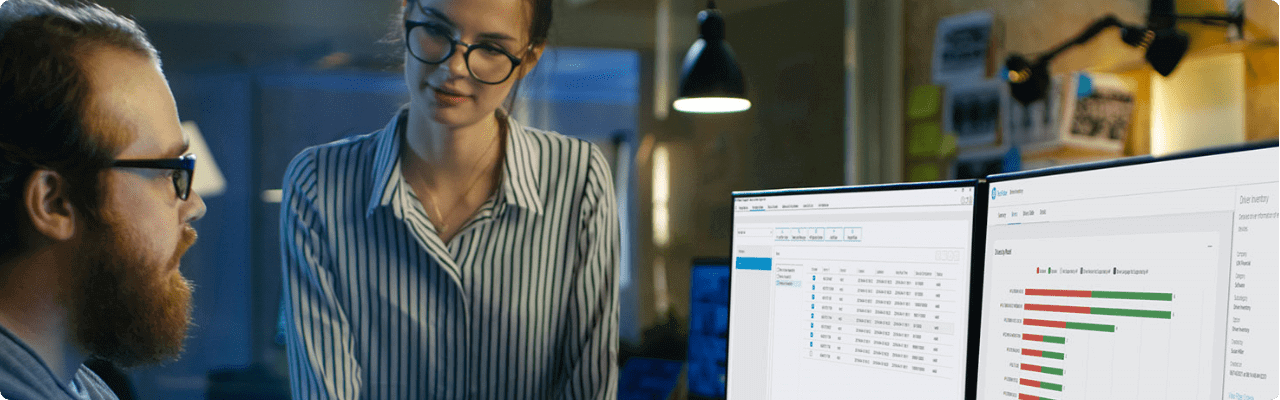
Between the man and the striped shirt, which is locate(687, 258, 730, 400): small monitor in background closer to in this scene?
the striped shirt

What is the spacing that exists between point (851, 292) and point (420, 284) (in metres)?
0.75

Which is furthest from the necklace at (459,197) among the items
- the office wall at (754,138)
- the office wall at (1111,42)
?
the office wall at (1111,42)

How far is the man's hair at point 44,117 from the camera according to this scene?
1.03 metres

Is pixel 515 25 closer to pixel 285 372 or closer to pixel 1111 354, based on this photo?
pixel 285 372

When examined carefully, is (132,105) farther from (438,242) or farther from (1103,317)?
(1103,317)

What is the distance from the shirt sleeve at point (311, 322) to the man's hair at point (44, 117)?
1.08 ft

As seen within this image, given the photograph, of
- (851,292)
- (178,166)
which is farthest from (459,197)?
(851,292)

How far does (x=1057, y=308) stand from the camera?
2.61 ft

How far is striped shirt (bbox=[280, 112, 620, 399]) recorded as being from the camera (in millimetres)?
1386

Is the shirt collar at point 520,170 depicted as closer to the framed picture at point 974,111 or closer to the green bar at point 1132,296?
the green bar at point 1132,296

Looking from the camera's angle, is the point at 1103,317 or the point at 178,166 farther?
the point at 178,166

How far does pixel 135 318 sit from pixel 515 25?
0.72 metres

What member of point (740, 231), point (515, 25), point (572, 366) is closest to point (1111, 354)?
point (740, 231)

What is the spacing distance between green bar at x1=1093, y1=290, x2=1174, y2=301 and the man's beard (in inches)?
45.4
